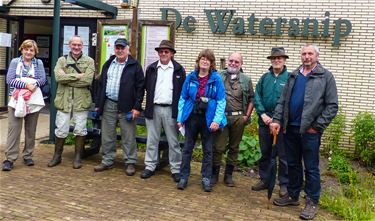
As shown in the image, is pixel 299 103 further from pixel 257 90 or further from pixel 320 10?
pixel 320 10

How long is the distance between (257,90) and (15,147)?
Answer: 3497mm

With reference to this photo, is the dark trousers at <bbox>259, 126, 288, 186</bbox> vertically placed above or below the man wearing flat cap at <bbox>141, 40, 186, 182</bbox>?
below

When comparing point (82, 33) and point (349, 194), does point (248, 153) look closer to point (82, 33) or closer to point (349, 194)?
point (349, 194)

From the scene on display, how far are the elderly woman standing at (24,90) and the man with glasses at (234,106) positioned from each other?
261cm

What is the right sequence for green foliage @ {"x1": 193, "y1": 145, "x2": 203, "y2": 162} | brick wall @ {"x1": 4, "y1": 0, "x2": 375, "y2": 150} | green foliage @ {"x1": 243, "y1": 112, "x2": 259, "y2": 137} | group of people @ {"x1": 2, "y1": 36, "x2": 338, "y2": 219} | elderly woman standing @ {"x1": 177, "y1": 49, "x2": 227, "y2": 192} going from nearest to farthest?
1. group of people @ {"x1": 2, "y1": 36, "x2": 338, "y2": 219}
2. elderly woman standing @ {"x1": 177, "y1": 49, "x2": 227, "y2": 192}
3. green foliage @ {"x1": 193, "y1": 145, "x2": 203, "y2": 162}
4. green foliage @ {"x1": 243, "y1": 112, "x2": 259, "y2": 137}
5. brick wall @ {"x1": 4, "y1": 0, "x2": 375, "y2": 150}

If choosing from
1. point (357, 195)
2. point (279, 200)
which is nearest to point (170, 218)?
point (279, 200)

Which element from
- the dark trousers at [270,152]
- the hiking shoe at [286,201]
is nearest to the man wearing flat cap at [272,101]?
the dark trousers at [270,152]

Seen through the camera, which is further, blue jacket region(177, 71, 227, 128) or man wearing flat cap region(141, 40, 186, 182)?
man wearing flat cap region(141, 40, 186, 182)

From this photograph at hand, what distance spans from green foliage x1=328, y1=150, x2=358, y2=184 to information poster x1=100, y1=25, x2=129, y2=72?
4.49 metres

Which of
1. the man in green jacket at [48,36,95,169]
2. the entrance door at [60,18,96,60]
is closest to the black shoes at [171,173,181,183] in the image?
the man in green jacket at [48,36,95,169]

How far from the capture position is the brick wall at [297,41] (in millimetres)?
8414

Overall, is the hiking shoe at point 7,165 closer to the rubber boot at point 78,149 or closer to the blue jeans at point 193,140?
the rubber boot at point 78,149

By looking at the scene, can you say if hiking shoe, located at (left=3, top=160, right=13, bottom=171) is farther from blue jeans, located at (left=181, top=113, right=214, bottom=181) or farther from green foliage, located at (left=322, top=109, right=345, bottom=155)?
green foliage, located at (left=322, top=109, right=345, bottom=155)

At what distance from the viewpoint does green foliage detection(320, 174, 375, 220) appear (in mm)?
4848
